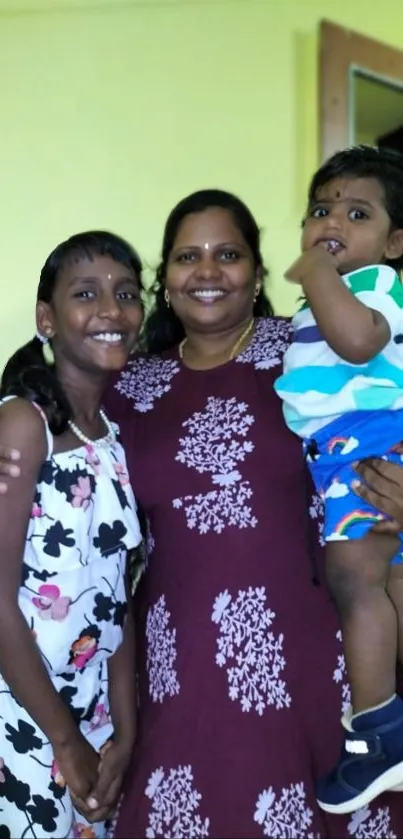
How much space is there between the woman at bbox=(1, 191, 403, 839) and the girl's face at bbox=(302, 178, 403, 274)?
20 cm

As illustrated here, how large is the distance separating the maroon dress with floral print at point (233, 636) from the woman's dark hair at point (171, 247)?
26 centimetres

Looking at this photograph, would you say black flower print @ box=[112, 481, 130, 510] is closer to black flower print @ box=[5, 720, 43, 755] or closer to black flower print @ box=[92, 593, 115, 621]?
black flower print @ box=[92, 593, 115, 621]

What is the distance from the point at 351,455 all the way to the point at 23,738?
0.64 meters

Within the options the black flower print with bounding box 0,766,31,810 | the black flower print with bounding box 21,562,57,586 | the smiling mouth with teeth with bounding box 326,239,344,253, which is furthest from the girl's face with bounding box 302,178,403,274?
the black flower print with bounding box 0,766,31,810

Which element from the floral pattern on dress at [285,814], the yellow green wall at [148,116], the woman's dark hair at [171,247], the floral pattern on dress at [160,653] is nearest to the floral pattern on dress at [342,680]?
the floral pattern on dress at [285,814]

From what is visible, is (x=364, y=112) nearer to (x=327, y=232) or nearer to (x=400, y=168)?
(x=400, y=168)

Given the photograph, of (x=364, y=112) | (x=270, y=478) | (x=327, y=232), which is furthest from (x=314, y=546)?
(x=364, y=112)

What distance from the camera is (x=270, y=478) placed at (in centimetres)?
123

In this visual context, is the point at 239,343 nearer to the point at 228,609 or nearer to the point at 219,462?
the point at 219,462

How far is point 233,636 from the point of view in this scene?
1.17 m

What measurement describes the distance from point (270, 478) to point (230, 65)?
130 centimetres

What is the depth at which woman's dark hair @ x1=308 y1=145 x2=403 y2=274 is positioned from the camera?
1.21 meters

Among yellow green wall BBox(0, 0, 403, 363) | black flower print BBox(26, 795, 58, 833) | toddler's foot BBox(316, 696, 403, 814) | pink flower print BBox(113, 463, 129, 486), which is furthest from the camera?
yellow green wall BBox(0, 0, 403, 363)

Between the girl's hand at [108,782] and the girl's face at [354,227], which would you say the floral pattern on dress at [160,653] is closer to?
the girl's hand at [108,782]
